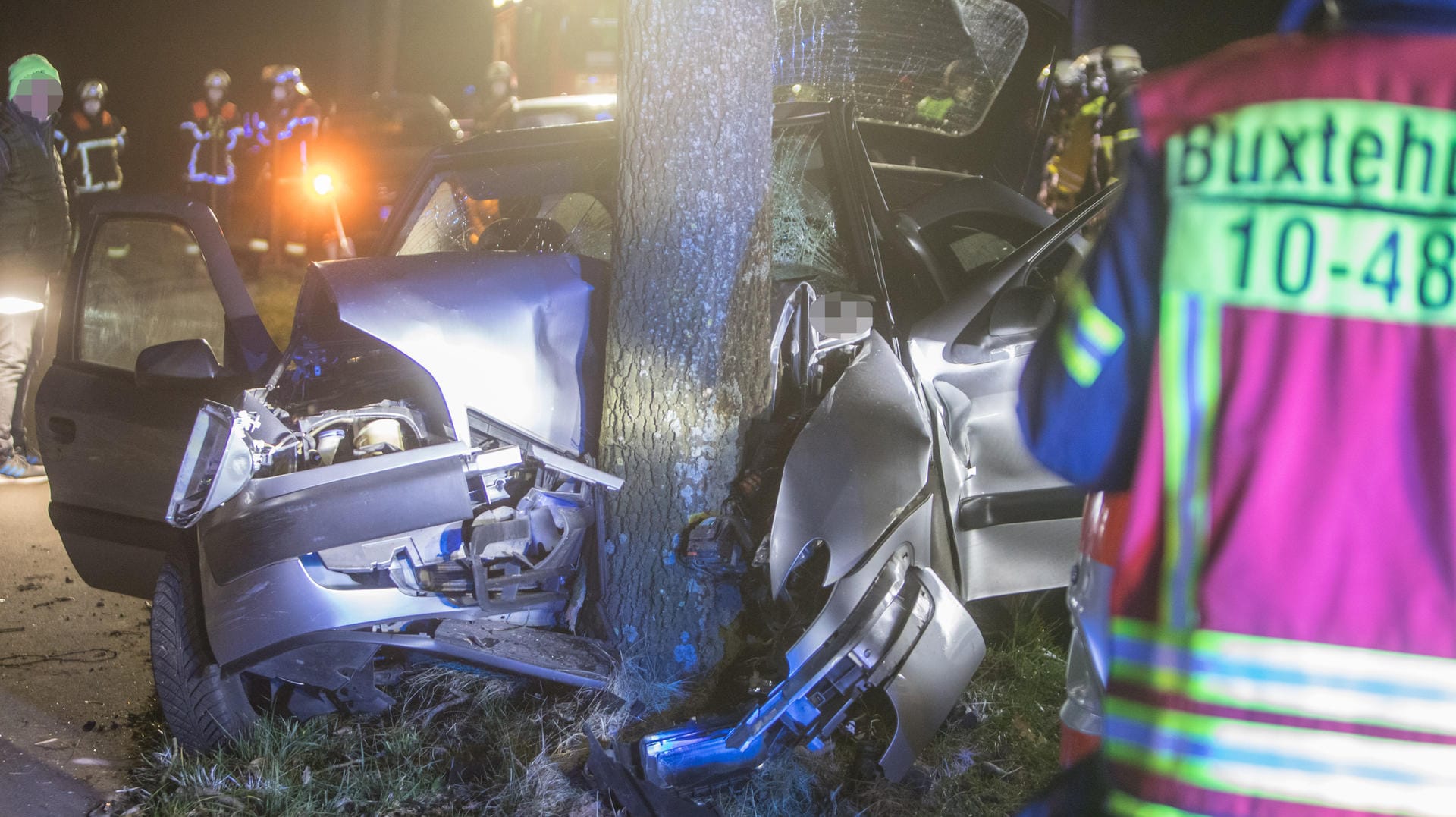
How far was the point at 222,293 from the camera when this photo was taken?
327 cm

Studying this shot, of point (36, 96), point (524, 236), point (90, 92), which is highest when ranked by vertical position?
point (90, 92)

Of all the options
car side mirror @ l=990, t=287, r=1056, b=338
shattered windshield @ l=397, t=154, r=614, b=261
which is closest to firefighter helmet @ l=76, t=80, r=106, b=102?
shattered windshield @ l=397, t=154, r=614, b=261

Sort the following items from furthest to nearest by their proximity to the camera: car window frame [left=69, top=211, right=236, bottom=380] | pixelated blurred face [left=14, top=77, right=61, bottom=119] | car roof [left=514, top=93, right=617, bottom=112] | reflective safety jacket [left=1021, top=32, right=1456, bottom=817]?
car roof [left=514, top=93, right=617, bottom=112] < pixelated blurred face [left=14, top=77, right=61, bottom=119] < car window frame [left=69, top=211, right=236, bottom=380] < reflective safety jacket [left=1021, top=32, right=1456, bottom=817]

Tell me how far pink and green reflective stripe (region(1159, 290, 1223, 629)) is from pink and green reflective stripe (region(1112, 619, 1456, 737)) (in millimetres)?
43

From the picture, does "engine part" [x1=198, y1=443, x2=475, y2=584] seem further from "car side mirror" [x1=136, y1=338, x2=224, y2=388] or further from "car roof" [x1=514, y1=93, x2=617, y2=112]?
"car roof" [x1=514, y1=93, x2=617, y2=112]

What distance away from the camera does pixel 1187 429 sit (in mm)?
1039

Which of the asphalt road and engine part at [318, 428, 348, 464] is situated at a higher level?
engine part at [318, 428, 348, 464]

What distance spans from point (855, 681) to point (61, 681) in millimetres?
2526

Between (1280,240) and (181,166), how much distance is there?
12.3m

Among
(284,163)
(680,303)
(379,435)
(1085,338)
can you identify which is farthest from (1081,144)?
Result: (284,163)

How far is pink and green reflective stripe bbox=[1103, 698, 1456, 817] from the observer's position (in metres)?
1.00

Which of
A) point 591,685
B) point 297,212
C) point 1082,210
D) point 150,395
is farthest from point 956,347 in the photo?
point 297,212

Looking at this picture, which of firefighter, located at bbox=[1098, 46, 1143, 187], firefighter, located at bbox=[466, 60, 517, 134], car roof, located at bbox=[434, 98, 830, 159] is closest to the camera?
car roof, located at bbox=[434, 98, 830, 159]

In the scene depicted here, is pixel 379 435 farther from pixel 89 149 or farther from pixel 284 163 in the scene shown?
pixel 284 163
